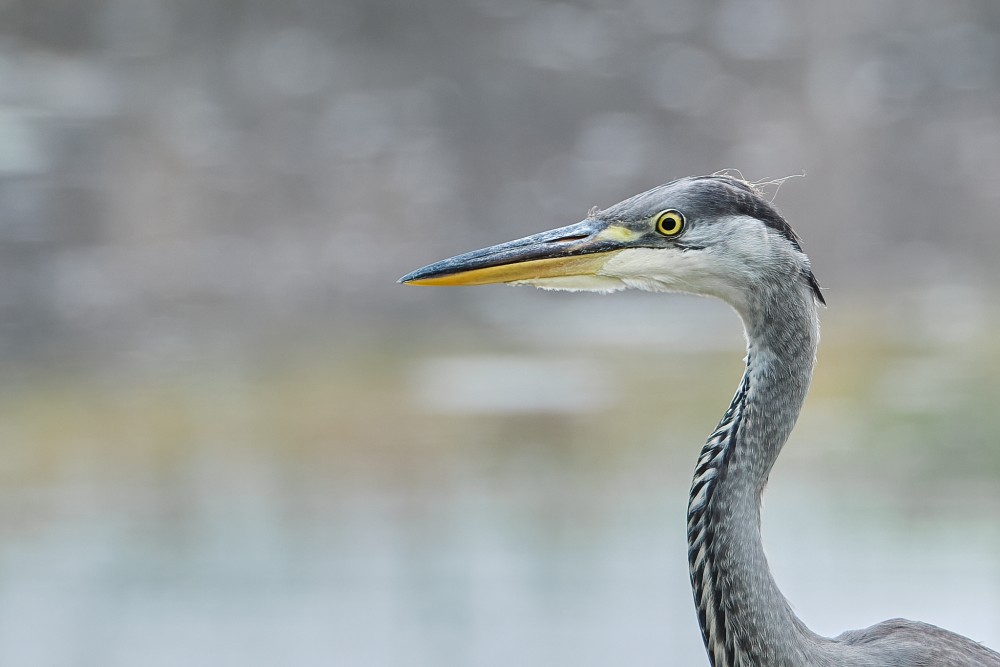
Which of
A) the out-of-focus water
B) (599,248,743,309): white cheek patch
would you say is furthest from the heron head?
the out-of-focus water

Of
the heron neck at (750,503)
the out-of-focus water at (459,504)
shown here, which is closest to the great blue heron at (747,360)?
the heron neck at (750,503)

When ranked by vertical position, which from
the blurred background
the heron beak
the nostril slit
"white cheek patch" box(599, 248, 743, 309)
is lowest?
"white cheek patch" box(599, 248, 743, 309)

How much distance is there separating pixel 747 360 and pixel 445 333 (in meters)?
7.93

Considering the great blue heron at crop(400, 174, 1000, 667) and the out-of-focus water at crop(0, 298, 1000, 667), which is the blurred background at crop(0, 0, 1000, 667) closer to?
the out-of-focus water at crop(0, 298, 1000, 667)

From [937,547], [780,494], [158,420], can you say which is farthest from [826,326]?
[158,420]

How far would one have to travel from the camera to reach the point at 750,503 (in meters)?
2.24

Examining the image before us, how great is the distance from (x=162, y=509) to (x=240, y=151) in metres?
6.22

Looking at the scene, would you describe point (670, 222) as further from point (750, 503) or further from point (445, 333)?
point (445, 333)

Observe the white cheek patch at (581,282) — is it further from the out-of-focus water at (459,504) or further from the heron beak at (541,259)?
the out-of-focus water at (459,504)

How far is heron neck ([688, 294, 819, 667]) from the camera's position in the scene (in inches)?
87.4

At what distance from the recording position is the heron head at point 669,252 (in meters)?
2.28

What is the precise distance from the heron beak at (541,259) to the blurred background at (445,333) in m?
3.03

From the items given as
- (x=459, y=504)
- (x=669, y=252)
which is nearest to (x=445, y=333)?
(x=459, y=504)

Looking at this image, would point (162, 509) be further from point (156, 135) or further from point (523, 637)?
point (156, 135)
